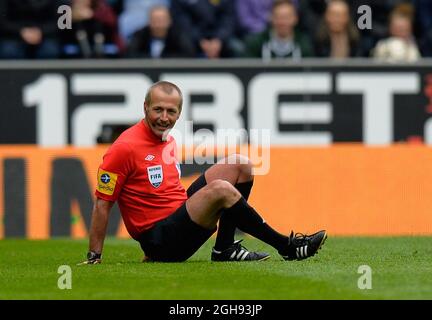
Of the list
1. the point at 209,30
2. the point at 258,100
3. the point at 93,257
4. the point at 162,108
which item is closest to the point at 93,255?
the point at 93,257

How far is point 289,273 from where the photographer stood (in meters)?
10.2

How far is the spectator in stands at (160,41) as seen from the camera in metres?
18.2

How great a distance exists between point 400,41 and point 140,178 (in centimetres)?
828

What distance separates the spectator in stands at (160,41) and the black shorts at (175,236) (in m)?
7.37

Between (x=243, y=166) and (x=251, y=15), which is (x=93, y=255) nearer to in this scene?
(x=243, y=166)

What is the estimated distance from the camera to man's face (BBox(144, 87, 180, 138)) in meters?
10.8

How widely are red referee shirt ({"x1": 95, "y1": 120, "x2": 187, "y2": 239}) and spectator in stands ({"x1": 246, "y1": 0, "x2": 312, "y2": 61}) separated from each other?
275 inches

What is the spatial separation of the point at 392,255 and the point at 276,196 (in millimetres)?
4444

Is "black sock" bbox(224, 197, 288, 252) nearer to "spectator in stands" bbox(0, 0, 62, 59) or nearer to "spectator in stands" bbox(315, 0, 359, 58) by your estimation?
"spectator in stands" bbox(315, 0, 359, 58)

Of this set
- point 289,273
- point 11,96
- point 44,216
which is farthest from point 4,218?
point 289,273

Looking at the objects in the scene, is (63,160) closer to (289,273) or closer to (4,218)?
(4,218)

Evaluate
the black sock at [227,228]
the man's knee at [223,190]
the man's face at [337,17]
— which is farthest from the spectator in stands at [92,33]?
the man's knee at [223,190]

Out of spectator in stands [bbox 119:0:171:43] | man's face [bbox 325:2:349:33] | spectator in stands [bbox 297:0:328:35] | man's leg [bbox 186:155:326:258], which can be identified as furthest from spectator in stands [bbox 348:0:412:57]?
man's leg [bbox 186:155:326:258]

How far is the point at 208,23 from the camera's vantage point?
19.1m
